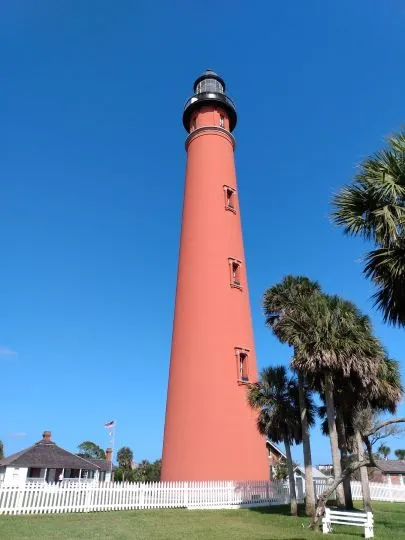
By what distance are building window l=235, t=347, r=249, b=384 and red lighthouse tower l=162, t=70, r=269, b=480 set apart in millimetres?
47

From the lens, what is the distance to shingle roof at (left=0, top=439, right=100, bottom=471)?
31.0m

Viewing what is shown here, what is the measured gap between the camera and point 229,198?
24.7m

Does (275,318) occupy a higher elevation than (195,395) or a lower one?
higher

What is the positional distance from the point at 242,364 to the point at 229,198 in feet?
29.4

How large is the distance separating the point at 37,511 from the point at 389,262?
1401 cm

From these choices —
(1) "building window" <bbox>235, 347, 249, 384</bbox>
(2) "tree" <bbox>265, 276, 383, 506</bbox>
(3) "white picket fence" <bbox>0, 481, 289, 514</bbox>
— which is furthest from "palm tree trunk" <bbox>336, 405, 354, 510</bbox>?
(1) "building window" <bbox>235, 347, 249, 384</bbox>

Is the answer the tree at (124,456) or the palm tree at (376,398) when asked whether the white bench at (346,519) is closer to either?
the palm tree at (376,398)

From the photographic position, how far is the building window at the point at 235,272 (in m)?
22.4

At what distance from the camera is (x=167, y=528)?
12688mm

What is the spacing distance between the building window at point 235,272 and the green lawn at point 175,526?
32.9ft

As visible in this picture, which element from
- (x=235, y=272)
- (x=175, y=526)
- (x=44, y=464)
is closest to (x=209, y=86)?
(x=235, y=272)

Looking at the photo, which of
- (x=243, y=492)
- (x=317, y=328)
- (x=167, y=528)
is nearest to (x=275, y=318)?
(x=317, y=328)

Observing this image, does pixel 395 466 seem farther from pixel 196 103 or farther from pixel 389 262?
pixel 389 262

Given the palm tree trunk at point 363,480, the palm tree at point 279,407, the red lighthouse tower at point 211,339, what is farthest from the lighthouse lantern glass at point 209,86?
the palm tree trunk at point 363,480
